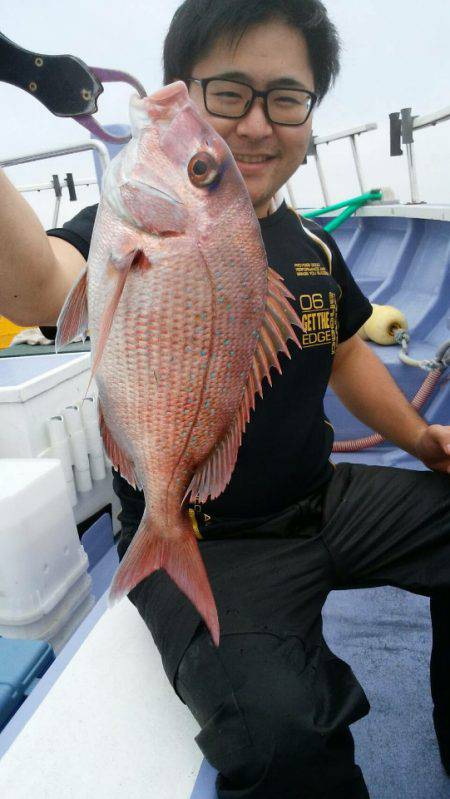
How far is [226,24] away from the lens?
1.33 meters

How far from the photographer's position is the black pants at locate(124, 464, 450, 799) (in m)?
0.99

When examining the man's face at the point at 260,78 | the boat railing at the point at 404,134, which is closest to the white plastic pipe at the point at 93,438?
the man's face at the point at 260,78

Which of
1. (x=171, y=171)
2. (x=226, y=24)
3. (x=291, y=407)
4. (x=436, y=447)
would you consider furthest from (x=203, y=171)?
(x=436, y=447)

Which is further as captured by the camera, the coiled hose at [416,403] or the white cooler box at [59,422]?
the coiled hose at [416,403]

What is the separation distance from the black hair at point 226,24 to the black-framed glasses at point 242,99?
89mm

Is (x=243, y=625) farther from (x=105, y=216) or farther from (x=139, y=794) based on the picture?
(x=105, y=216)

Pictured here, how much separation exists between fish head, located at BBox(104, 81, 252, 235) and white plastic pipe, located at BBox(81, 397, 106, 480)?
153 cm

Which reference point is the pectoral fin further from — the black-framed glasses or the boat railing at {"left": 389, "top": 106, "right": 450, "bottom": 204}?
the boat railing at {"left": 389, "top": 106, "right": 450, "bottom": 204}

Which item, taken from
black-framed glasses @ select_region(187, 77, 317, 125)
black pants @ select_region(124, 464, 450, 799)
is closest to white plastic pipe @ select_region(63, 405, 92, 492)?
black pants @ select_region(124, 464, 450, 799)

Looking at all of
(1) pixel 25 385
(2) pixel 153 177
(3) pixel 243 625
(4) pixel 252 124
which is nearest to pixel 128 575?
(3) pixel 243 625

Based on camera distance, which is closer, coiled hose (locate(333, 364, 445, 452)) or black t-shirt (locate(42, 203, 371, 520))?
black t-shirt (locate(42, 203, 371, 520))

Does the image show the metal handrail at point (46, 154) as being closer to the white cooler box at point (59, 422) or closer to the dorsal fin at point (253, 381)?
the white cooler box at point (59, 422)

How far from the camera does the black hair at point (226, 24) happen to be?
1.33 metres

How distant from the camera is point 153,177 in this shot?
91cm
